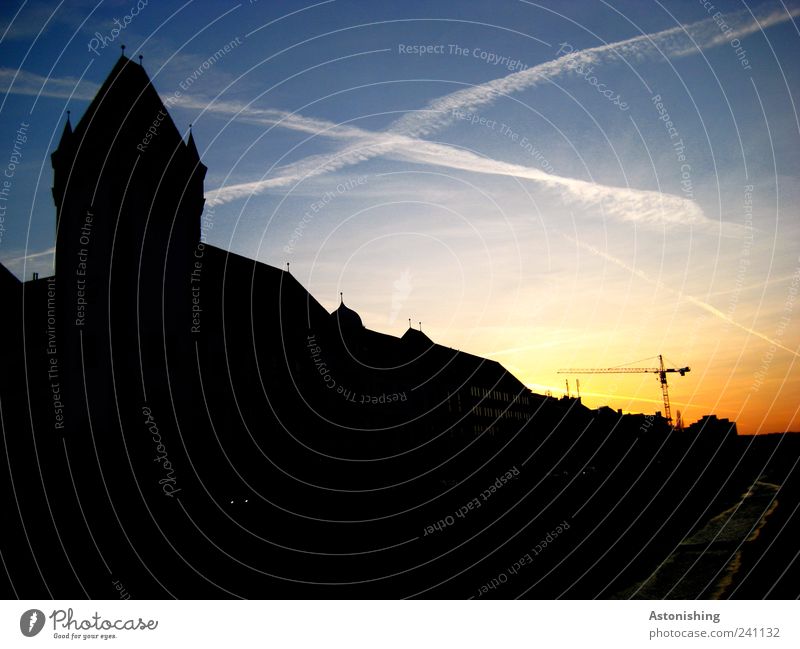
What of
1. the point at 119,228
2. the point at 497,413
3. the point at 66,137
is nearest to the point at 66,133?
the point at 66,137

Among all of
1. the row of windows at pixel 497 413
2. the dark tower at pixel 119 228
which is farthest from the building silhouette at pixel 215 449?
the row of windows at pixel 497 413

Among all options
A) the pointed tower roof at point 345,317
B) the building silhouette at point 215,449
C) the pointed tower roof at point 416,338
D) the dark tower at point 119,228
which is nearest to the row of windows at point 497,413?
the pointed tower roof at point 416,338

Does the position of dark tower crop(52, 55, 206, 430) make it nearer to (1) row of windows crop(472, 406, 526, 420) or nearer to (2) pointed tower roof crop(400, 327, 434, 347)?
(2) pointed tower roof crop(400, 327, 434, 347)

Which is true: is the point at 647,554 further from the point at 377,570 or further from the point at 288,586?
the point at 288,586

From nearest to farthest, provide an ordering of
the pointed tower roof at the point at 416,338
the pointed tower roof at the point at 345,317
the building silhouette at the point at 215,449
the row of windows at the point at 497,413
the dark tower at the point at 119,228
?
the building silhouette at the point at 215,449 < the dark tower at the point at 119,228 < the pointed tower roof at the point at 345,317 < the pointed tower roof at the point at 416,338 < the row of windows at the point at 497,413

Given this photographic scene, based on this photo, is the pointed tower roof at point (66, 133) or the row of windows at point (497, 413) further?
the row of windows at point (497, 413)

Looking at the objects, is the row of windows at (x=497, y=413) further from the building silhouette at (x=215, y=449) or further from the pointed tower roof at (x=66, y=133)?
the pointed tower roof at (x=66, y=133)

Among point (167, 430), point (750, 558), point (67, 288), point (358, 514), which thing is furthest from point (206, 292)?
point (750, 558)

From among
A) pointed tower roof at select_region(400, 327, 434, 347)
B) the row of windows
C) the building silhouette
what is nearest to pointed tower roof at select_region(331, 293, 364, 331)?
the building silhouette

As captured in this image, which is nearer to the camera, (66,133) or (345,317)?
(66,133)

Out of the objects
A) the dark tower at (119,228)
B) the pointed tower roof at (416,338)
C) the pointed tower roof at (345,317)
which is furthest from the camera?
the pointed tower roof at (416,338)

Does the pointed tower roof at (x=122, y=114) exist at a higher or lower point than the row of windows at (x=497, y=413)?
higher

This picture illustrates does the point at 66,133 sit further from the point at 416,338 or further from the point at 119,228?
the point at 416,338
